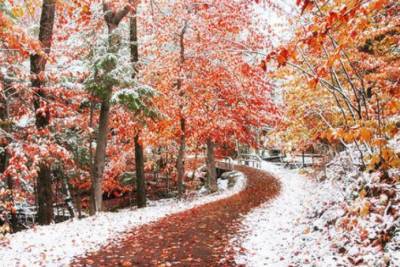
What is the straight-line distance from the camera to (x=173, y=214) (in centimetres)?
1346

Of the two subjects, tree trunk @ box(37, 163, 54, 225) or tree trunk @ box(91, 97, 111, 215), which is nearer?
tree trunk @ box(37, 163, 54, 225)

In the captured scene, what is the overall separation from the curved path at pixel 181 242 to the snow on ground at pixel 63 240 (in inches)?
17.0

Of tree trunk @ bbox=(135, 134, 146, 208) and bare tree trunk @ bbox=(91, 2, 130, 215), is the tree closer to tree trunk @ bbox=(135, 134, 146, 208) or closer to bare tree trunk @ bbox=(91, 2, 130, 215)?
bare tree trunk @ bbox=(91, 2, 130, 215)

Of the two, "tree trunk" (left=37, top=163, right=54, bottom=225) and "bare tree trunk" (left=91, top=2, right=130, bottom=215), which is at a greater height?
"bare tree trunk" (left=91, top=2, right=130, bottom=215)

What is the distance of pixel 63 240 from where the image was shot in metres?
9.69

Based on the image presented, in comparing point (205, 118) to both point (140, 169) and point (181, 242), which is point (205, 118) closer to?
point (140, 169)

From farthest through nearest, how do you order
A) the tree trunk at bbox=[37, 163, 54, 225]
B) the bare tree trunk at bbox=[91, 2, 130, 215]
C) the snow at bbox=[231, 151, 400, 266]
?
the bare tree trunk at bbox=[91, 2, 130, 215], the tree trunk at bbox=[37, 163, 54, 225], the snow at bbox=[231, 151, 400, 266]

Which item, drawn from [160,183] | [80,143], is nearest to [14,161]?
[80,143]

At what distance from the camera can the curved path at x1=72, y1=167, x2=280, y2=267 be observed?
7.88 m

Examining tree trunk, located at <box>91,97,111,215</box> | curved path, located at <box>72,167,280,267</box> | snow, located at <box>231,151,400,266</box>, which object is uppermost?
tree trunk, located at <box>91,97,111,215</box>

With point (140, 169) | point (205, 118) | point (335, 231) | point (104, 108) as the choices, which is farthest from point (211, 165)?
point (335, 231)

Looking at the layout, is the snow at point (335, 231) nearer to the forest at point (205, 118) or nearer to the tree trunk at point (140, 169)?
the forest at point (205, 118)

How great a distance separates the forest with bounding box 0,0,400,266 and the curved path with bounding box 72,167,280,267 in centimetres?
6

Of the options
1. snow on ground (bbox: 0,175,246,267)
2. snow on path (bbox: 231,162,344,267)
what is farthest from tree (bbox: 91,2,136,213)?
snow on path (bbox: 231,162,344,267)
